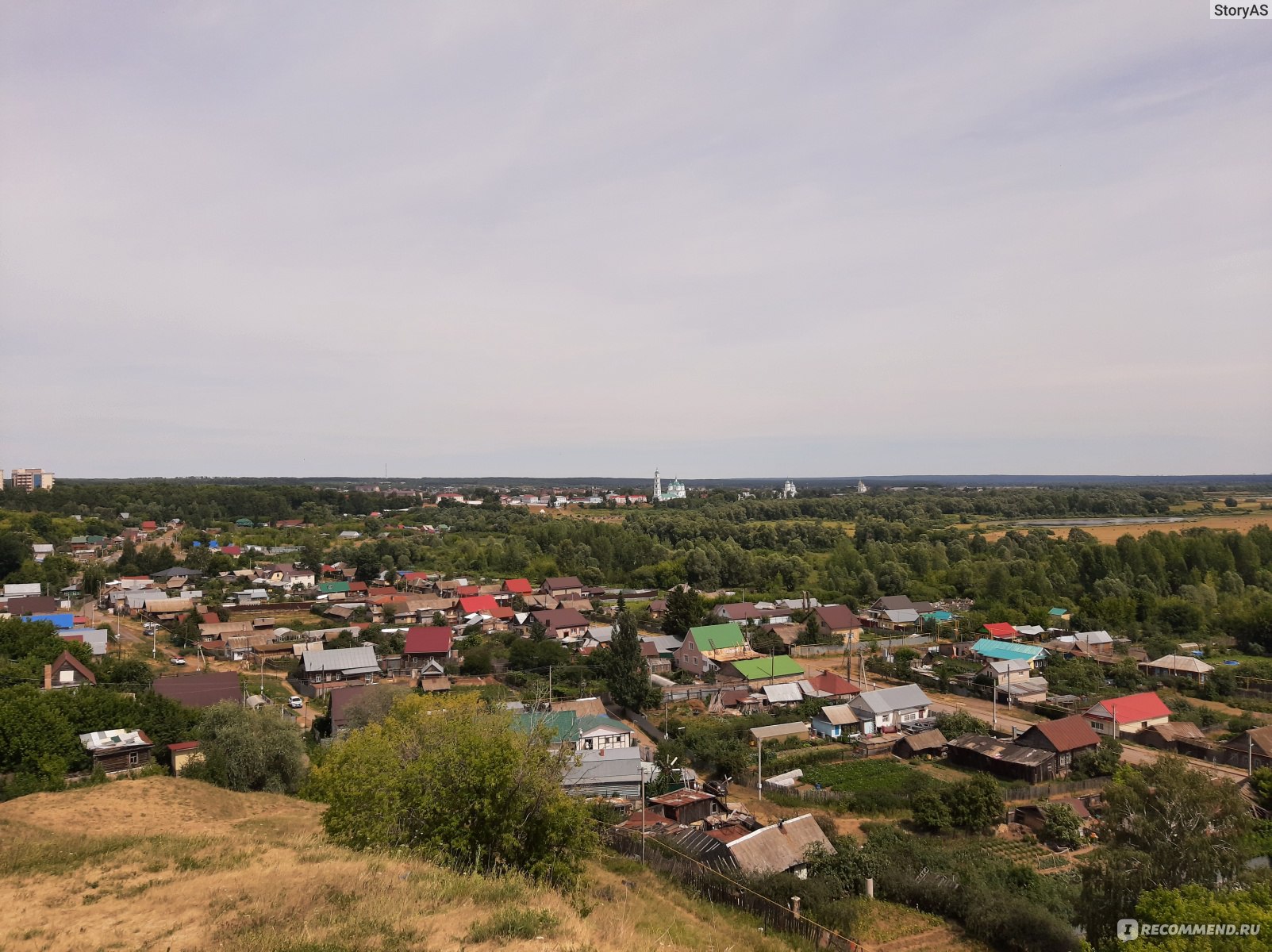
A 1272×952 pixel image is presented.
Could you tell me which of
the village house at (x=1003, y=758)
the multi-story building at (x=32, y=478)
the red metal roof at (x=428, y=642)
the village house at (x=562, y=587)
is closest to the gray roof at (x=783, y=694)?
the village house at (x=1003, y=758)

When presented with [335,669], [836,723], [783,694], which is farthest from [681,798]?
[335,669]

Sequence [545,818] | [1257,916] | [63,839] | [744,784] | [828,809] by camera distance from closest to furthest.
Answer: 1. [1257,916]
2. [545,818]
3. [63,839]
4. [828,809]
5. [744,784]

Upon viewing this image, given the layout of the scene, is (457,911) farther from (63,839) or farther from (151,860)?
(63,839)

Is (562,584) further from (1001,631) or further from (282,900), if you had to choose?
(282,900)

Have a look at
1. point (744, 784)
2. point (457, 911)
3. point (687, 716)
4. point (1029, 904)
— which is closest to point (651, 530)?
point (687, 716)

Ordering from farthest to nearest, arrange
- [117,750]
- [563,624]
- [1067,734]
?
[563,624] → [1067,734] → [117,750]

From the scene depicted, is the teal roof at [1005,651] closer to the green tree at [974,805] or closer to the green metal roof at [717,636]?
the green metal roof at [717,636]
